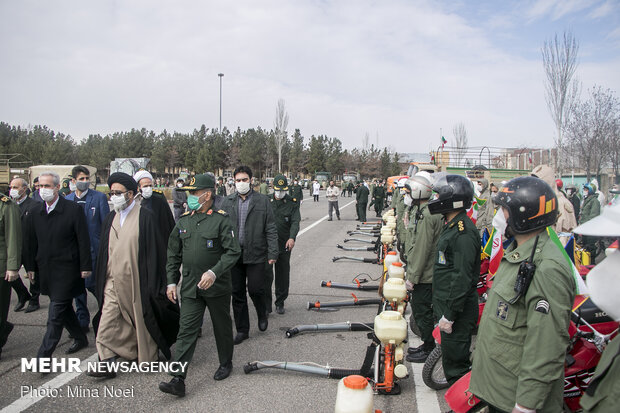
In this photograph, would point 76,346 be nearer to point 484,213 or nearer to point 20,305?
point 20,305

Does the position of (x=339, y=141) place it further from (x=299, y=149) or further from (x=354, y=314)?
(x=354, y=314)

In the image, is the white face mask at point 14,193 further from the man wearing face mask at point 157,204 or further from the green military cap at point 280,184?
the green military cap at point 280,184

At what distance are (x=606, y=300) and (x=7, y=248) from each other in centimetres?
572

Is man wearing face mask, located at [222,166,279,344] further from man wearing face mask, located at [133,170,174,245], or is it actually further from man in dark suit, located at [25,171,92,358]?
man in dark suit, located at [25,171,92,358]

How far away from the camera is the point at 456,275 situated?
3.35 metres

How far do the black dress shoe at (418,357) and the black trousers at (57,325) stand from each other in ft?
12.9

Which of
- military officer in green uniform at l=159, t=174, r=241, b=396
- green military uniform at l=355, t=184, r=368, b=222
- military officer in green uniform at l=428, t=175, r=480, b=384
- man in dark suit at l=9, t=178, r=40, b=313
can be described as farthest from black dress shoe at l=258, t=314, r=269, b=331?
green military uniform at l=355, t=184, r=368, b=222

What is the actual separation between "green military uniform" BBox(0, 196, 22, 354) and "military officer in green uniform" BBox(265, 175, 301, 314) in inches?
135

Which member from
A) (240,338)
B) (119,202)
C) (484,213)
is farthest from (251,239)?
(484,213)

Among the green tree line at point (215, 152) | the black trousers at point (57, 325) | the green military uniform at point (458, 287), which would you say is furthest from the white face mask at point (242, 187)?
the green tree line at point (215, 152)

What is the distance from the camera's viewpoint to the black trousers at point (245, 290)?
5.50m

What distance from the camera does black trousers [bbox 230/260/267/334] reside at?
18.0ft

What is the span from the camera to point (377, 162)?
90.3m

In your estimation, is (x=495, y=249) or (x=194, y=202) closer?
(x=194, y=202)
